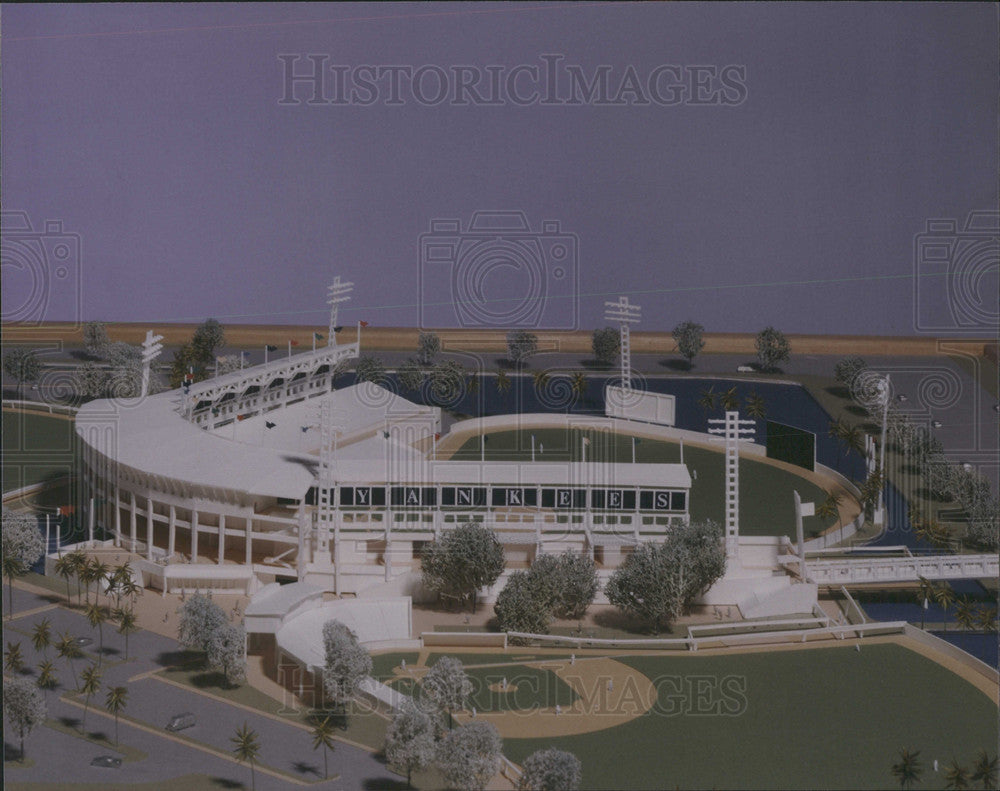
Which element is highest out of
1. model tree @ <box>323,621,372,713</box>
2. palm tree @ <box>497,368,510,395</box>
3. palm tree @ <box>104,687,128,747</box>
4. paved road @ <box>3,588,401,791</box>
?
palm tree @ <box>497,368,510,395</box>

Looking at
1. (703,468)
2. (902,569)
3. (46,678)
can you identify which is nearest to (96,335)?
(703,468)

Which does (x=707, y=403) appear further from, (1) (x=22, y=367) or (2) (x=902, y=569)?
(1) (x=22, y=367)

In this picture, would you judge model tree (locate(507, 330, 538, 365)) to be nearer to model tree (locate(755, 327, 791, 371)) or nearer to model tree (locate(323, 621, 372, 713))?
model tree (locate(755, 327, 791, 371))

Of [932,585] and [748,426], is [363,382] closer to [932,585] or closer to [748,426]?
[748,426]

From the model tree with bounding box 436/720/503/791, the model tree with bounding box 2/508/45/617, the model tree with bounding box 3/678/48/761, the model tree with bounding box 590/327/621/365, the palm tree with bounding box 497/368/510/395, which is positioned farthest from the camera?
the model tree with bounding box 590/327/621/365

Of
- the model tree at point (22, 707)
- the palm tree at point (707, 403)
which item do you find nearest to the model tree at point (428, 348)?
the palm tree at point (707, 403)

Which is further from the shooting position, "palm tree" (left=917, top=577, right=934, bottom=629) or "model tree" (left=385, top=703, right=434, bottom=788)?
"palm tree" (left=917, top=577, right=934, bottom=629)

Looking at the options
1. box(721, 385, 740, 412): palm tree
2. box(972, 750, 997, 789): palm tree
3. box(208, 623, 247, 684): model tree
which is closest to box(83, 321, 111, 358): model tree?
box(721, 385, 740, 412): palm tree

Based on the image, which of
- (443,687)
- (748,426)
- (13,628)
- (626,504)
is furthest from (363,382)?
(443,687)
